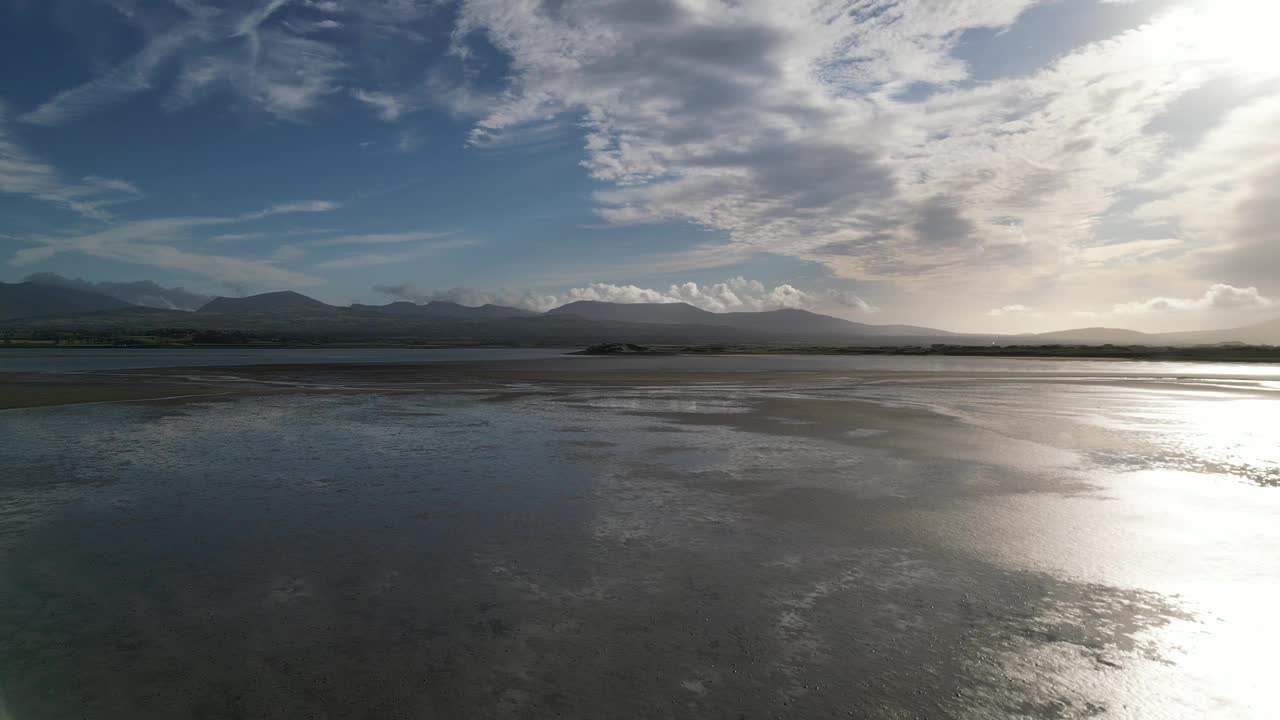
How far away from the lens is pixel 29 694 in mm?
4328

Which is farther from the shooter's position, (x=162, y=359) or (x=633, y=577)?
(x=162, y=359)

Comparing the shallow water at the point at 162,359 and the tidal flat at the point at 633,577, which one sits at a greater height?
the tidal flat at the point at 633,577

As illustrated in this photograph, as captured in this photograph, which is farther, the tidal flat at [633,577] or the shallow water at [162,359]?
the shallow water at [162,359]

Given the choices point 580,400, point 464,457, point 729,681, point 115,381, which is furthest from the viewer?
point 115,381

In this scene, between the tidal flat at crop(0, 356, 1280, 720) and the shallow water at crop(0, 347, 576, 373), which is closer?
the tidal flat at crop(0, 356, 1280, 720)

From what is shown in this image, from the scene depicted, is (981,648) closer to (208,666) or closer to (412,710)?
(412,710)

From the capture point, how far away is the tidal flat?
445 cm

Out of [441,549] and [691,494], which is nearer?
[441,549]

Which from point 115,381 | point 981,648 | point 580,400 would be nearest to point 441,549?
point 981,648

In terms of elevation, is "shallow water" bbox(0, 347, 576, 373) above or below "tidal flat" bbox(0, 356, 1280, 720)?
below

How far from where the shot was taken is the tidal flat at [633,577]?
4.45m

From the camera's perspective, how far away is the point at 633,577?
655 cm

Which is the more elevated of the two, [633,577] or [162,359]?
[633,577]

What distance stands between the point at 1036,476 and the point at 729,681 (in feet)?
30.9
